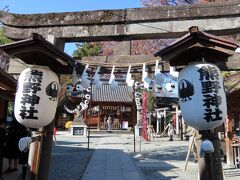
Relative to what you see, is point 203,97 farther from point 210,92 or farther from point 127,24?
point 127,24

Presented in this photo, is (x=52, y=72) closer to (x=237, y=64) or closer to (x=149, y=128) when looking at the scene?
(x=237, y=64)

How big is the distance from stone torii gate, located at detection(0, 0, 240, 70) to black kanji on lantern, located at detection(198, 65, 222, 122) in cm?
139

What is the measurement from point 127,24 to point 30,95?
2.59 metres

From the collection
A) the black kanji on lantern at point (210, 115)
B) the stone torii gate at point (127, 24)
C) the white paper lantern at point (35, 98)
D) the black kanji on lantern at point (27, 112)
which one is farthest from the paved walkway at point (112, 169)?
the black kanji on lantern at point (210, 115)

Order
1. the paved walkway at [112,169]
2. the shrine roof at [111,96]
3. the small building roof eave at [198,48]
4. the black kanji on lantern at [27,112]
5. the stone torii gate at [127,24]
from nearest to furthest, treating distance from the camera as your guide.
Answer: the small building roof eave at [198,48] < the black kanji on lantern at [27,112] < the stone torii gate at [127,24] < the paved walkway at [112,169] < the shrine roof at [111,96]

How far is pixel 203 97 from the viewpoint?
4.95 meters

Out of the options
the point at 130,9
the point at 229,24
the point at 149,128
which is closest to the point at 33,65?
the point at 130,9

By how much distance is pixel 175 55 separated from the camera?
5.40m

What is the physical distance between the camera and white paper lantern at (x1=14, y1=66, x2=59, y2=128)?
5375 mm

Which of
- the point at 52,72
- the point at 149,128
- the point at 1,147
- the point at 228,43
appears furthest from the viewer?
the point at 149,128

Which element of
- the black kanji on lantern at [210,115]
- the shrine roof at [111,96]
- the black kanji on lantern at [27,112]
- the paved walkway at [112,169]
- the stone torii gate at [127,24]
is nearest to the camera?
the black kanji on lantern at [210,115]

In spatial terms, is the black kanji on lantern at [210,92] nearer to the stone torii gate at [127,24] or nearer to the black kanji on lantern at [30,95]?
the stone torii gate at [127,24]

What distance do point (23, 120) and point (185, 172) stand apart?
7.01m

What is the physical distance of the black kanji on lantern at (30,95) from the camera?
5359 mm
